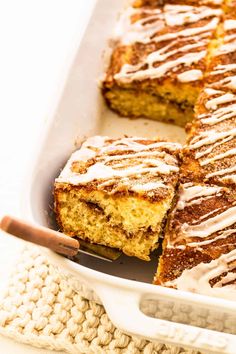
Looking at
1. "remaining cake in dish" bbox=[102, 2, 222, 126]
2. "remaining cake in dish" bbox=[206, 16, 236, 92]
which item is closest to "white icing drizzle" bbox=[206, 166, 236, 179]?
"remaining cake in dish" bbox=[206, 16, 236, 92]

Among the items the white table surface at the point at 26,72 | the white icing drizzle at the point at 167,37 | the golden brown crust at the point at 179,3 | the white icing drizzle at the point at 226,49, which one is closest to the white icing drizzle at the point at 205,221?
the white table surface at the point at 26,72

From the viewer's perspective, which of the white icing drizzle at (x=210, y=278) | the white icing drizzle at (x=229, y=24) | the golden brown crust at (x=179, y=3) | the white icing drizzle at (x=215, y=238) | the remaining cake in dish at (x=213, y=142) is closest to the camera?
the white icing drizzle at (x=210, y=278)

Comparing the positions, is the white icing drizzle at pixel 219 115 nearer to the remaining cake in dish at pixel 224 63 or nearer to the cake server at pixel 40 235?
the remaining cake in dish at pixel 224 63

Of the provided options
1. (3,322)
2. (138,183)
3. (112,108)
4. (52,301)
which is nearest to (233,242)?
(138,183)

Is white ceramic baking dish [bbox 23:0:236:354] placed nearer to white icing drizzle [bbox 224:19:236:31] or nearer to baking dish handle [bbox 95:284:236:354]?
baking dish handle [bbox 95:284:236:354]

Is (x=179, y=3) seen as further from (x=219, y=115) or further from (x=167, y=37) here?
(x=219, y=115)

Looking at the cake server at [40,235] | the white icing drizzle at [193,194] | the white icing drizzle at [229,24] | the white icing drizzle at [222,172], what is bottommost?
the white icing drizzle at [193,194]
